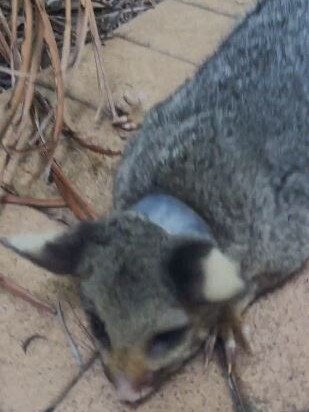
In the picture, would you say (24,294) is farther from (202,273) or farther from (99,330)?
(202,273)

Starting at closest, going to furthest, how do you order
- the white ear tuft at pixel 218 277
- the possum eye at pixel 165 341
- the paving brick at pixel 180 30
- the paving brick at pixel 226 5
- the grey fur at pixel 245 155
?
the white ear tuft at pixel 218 277 < the possum eye at pixel 165 341 < the grey fur at pixel 245 155 < the paving brick at pixel 180 30 < the paving brick at pixel 226 5

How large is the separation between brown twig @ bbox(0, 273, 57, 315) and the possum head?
26cm

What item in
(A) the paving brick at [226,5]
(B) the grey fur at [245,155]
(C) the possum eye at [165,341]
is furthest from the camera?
(A) the paving brick at [226,5]

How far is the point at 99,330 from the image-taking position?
6.89ft

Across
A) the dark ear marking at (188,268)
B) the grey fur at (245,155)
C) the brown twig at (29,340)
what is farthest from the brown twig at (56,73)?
the dark ear marking at (188,268)

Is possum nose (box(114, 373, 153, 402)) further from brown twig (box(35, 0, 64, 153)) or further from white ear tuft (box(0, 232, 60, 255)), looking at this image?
brown twig (box(35, 0, 64, 153))

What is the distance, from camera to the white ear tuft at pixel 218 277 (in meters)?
1.94

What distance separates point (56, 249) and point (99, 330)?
0.18 meters

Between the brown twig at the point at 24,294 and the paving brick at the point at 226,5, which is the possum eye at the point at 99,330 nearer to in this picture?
the brown twig at the point at 24,294

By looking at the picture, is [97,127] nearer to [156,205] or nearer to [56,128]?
[56,128]

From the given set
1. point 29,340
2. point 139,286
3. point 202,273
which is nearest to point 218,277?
point 202,273

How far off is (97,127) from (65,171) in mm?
196

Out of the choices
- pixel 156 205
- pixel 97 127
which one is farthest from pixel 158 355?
pixel 97 127

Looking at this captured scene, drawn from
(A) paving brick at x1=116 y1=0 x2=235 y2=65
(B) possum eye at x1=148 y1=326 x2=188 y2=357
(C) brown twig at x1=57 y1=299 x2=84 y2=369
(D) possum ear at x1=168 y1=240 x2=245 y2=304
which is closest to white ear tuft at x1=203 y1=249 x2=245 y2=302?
(D) possum ear at x1=168 y1=240 x2=245 y2=304
